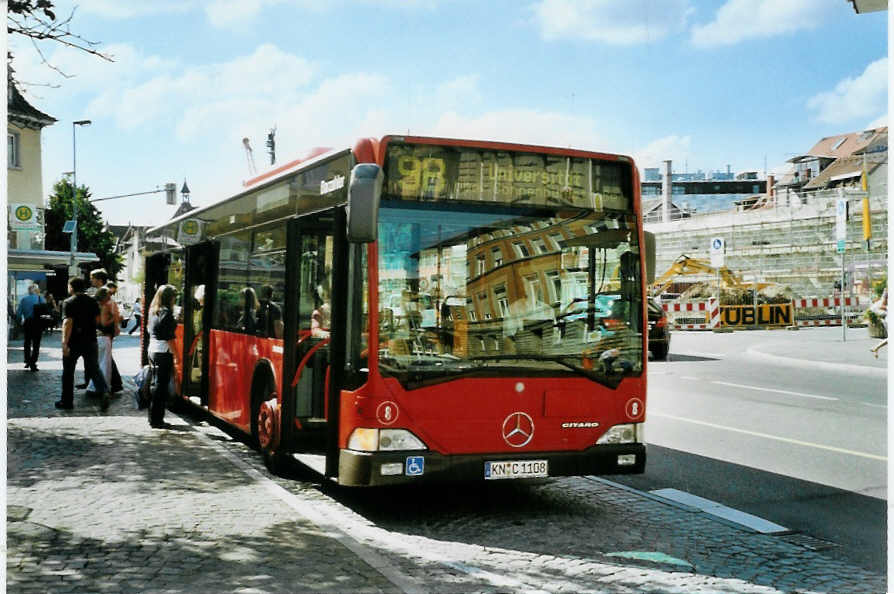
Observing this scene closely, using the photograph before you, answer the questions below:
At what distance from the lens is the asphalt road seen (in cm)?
733

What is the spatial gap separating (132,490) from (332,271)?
2403mm

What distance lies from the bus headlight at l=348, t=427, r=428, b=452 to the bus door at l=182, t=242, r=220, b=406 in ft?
16.2

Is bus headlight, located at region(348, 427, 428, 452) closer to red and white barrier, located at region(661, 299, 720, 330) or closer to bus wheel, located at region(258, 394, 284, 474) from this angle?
bus wheel, located at region(258, 394, 284, 474)

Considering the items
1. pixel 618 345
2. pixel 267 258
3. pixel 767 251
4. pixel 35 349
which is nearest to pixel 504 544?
pixel 618 345

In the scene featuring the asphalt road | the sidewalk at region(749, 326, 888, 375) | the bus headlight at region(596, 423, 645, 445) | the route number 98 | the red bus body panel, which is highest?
the route number 98

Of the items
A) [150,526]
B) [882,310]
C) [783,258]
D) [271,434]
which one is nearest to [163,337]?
[271,434]

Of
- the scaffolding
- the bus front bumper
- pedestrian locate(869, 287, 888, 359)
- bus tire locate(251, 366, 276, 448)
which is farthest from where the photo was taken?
the scaffolding

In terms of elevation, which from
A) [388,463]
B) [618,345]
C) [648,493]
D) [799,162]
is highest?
[799,162]

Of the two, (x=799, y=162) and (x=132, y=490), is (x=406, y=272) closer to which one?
(x=132, y=490)

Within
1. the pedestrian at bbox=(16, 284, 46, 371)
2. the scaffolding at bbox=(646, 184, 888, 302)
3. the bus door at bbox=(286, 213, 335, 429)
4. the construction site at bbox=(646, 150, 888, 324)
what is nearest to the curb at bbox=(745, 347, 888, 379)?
the bus door at bbox=(286, 213, 335, 429)

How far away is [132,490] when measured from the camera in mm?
7637

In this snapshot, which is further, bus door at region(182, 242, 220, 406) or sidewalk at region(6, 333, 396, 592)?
bus door at region(182, 242, 220, 406)

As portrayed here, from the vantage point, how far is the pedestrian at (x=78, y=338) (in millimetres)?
12938

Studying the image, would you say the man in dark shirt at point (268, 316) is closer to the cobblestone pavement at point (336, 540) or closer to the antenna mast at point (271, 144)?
the cobblestone pavement at point (336, 540)
